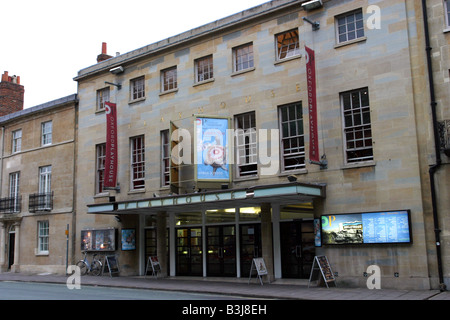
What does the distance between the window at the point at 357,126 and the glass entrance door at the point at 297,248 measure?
3.17 metres

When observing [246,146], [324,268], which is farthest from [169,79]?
[324,268]

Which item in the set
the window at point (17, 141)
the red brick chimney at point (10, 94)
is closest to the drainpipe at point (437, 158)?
the window at point (17, 141)

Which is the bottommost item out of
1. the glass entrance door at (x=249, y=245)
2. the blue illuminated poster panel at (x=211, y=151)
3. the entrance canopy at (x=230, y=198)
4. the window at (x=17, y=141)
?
the glass entrance door at (x=249, y=245)

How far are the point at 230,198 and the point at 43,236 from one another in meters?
14.8

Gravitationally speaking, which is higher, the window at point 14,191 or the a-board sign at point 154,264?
the window at point 14,191

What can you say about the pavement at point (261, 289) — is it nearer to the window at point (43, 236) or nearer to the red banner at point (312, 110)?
the red banner at point (312, 110)

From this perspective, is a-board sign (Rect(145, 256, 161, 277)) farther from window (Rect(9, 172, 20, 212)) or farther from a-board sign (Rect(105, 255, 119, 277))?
window (Rect(9, 172, 20, 212))

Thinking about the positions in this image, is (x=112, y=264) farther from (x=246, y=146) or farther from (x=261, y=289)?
(x=261, y=289)

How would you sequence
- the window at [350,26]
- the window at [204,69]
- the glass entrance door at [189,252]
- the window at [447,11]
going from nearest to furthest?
the window at [447,11] → the window at [350,26] → the window at [204,69] → the glass entrance door at [189,252]

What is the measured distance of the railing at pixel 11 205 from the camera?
2914 cm

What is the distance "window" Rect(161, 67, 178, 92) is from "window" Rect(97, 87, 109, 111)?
3957mm
